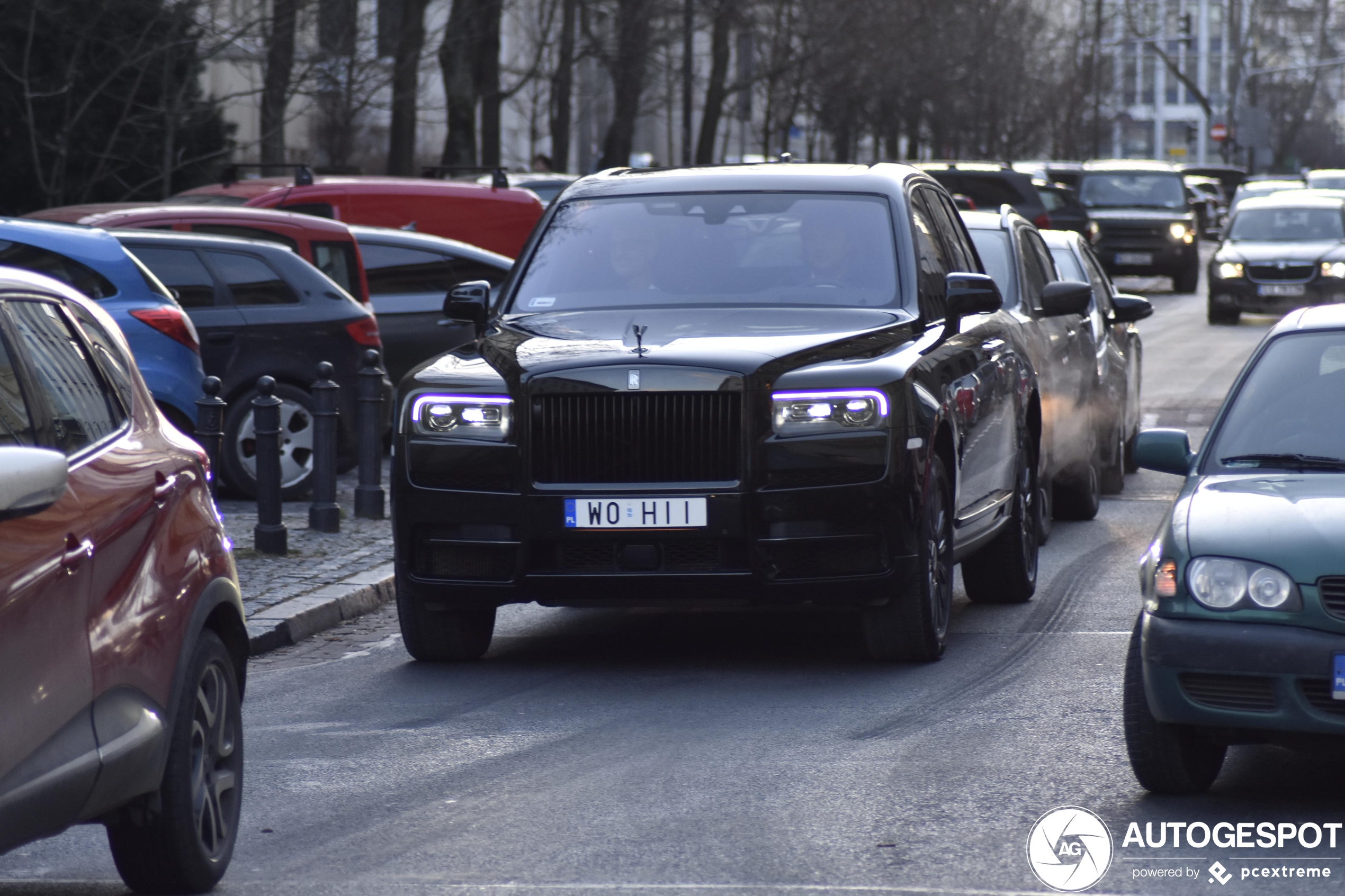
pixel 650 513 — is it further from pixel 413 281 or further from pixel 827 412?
pixel 413 281

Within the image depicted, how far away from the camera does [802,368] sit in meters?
8.10

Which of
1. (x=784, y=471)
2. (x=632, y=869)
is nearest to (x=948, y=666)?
(x=784, y=471)

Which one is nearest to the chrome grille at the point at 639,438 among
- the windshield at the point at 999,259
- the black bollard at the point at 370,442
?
the windshield at the point at 999,259

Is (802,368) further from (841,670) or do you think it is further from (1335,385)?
(1335,385)

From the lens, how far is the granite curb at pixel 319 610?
9422mm

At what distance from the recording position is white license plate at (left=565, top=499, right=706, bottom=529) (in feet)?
26.2

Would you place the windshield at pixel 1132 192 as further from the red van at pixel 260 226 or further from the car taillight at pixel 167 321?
the car taillight at pixel 167 321

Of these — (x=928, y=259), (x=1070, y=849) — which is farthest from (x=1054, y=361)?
(x=1070, y=849)

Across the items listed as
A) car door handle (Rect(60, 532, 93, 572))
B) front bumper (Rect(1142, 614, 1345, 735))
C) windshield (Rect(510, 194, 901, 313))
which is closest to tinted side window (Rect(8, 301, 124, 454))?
car door handle (Rect(60, 532, 93, 572))

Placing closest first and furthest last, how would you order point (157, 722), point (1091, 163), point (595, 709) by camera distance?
point (157, 722), point (595, 709), point (1091, 163)

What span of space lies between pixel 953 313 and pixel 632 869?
13.6ft

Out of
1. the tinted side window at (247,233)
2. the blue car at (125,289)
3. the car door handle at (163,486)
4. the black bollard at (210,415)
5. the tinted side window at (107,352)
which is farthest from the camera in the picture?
the tinted side window at (247,233)

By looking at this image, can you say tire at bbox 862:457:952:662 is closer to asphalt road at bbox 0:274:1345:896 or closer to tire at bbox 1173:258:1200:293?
asphalt road at bbox 0:274:1345:896

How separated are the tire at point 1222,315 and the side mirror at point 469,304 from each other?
24351mm
